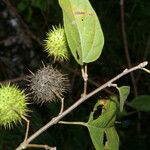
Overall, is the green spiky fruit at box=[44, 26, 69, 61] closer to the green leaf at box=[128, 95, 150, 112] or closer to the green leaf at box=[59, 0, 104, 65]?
the green leaf at box=[59, 0, 104, 65]

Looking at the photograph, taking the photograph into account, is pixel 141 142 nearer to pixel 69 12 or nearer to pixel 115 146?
pixel 115 146

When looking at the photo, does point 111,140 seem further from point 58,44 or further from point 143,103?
point 143,103

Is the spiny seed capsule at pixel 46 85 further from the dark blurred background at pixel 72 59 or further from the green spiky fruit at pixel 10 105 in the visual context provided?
the dark blurred background at pixel 72 59

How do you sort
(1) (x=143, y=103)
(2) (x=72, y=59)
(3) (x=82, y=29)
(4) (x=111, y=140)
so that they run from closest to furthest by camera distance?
(3) (x=82, y=29) < (4) (x=111, y=140) < (1) (x=143, y=103) < (2) (x=72, y=59)

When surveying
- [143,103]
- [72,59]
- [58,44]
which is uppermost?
[58,44]

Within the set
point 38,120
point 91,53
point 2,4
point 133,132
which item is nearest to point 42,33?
point 2,4

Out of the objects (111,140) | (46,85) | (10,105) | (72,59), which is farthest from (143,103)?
(10,105)

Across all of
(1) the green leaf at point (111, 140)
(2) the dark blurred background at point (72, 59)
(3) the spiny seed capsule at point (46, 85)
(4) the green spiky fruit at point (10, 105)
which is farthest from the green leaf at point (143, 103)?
(4) the green spiky fruit at point (10, 105)
